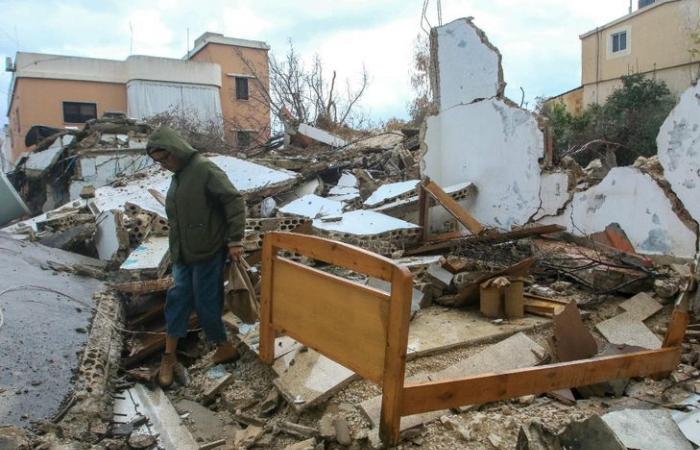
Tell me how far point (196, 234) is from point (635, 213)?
3703 millimetres

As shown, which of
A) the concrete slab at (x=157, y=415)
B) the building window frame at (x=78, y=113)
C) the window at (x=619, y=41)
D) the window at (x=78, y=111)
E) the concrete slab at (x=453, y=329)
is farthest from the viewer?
the window at (x=78, y=111)

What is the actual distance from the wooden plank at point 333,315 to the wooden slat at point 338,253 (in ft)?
0.25

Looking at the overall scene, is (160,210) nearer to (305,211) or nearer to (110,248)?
(110,248)

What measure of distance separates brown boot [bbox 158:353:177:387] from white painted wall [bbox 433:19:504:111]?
439cm

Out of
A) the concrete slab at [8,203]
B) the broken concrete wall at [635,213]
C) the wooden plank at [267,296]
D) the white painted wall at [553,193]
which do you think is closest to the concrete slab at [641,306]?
the broken concrete wall at [635,213]

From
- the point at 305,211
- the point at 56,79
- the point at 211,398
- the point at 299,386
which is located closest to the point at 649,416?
the point at 299,386

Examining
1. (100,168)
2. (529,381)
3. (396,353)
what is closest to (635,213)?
(529,381)

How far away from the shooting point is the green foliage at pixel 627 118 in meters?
14.8

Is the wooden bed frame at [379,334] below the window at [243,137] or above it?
below

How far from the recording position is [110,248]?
5.96 metres

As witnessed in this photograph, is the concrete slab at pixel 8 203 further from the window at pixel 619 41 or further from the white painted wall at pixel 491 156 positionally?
the window at pixel 619 41

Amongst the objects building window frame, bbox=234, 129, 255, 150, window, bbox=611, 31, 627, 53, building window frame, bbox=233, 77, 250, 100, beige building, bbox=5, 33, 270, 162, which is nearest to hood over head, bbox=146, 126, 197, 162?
building window frame, bbox=234, 129, 255, 150

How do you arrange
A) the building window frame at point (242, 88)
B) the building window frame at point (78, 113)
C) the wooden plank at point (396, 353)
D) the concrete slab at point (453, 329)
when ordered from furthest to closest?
the building window frame at point (242, 88), the building window frame at point (78, 113), the concrete slab at point (453, 329), the wooden plank at point (396, 353)

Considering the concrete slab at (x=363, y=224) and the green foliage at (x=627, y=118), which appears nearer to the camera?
the concrete slab at (x=363, y=224)
